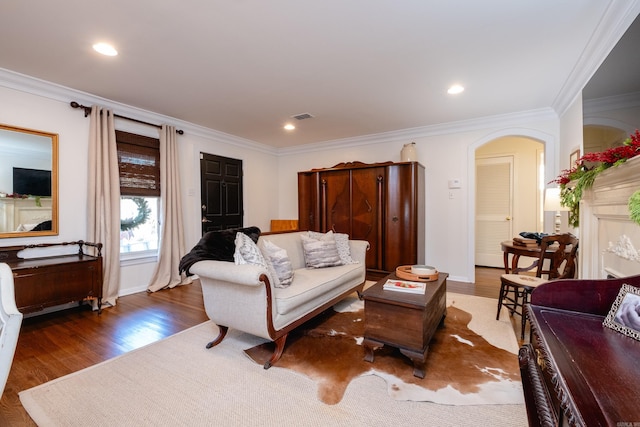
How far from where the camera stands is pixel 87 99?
129 inches

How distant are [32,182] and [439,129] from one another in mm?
5186

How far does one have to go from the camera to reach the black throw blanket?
2.20 metres

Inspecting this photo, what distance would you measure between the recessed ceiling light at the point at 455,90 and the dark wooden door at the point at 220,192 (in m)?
3.64

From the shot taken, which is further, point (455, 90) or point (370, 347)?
point (455, 90)

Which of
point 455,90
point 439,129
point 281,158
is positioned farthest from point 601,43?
point 281,158

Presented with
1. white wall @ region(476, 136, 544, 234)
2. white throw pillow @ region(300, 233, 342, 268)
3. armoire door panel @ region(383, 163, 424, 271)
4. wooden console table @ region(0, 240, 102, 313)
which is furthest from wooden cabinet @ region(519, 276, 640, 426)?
white wall @ region(476, 136, 544, 234)

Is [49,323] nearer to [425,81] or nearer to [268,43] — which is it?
[268,43]

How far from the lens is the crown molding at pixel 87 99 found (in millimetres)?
2779

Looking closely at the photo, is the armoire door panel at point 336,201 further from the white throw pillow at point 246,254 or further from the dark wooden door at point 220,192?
the white throw pillow at point 246,254

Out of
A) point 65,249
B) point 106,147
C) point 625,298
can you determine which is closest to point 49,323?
point 65,249

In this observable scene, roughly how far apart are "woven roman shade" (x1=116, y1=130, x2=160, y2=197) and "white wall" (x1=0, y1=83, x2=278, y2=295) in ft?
0.45

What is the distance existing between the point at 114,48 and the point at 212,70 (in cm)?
76

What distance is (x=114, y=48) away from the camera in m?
2.31

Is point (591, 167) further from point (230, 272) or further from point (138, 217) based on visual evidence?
point (138, 217)
